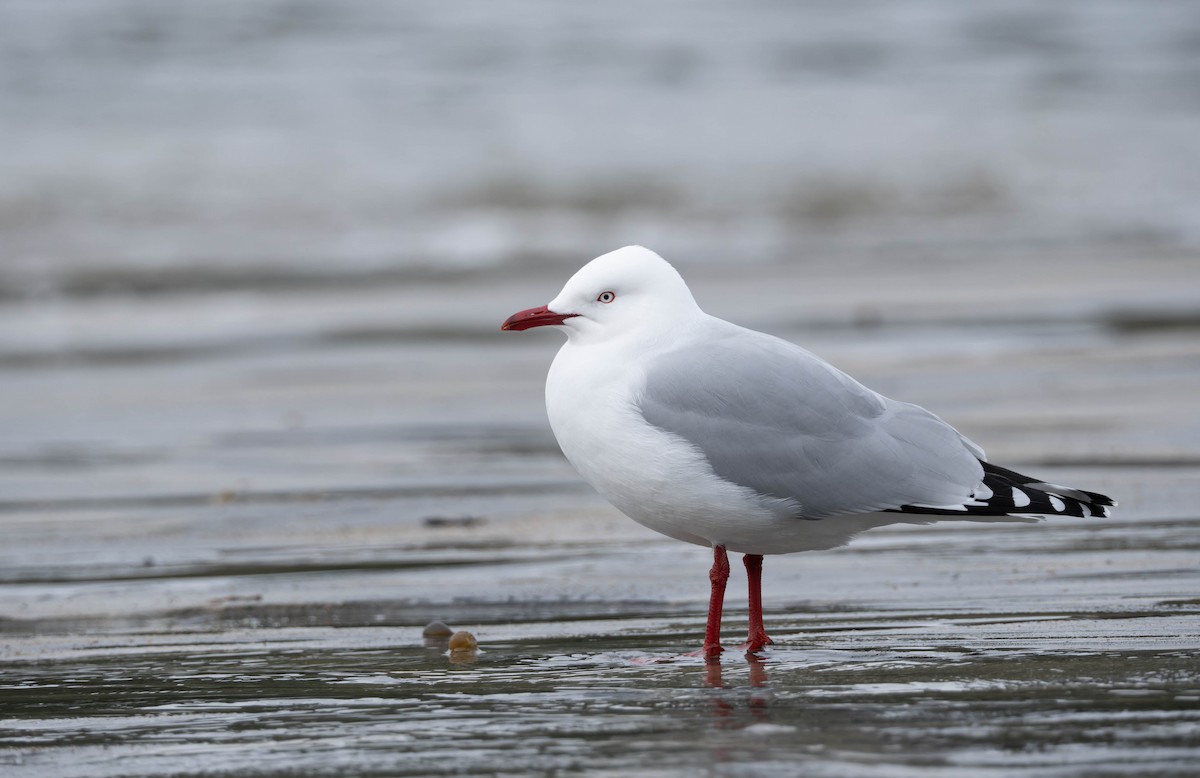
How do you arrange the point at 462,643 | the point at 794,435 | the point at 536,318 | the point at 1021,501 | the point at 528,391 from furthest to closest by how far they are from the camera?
the point at 528,391
the point at 536,318
the point at 462,643
the point at 794,435
the point at 1021,501

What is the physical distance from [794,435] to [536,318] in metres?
0.73

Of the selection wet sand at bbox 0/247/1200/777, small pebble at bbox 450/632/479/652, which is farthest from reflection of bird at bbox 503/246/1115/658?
small pebble at bbox 450/632/479/652

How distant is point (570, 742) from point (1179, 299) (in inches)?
304

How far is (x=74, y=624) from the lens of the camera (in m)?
4.53

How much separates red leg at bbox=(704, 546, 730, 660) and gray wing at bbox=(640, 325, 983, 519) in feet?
0.87

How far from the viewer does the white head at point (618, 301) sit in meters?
4.08

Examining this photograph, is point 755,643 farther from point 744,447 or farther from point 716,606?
point 744,447

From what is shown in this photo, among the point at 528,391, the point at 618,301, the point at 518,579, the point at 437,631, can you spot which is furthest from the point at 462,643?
the point at 528,391

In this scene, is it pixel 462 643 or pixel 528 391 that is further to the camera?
pixel 528 391

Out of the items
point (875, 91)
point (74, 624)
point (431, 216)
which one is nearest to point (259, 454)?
point (74, 624)

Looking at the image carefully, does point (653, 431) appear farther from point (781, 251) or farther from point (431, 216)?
point (431, 216)

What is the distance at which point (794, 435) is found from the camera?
3.91 meters

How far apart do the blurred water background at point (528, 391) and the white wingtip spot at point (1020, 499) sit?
32 cm

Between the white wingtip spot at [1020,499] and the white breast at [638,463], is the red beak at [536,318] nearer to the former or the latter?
the white breast at [638,463]
